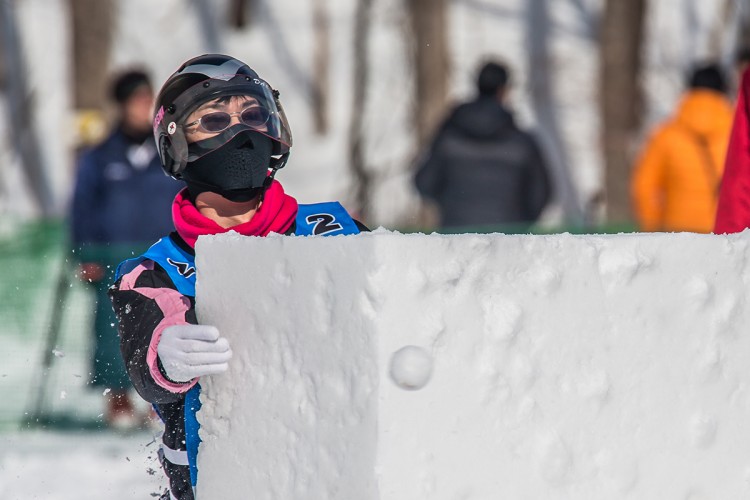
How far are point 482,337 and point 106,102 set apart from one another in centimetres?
1054

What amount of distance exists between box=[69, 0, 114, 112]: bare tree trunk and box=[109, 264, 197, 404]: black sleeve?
968cm

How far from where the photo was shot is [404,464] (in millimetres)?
2375

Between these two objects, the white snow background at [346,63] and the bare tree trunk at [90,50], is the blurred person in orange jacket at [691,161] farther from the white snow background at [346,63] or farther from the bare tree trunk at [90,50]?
the white snow background at [346,63]

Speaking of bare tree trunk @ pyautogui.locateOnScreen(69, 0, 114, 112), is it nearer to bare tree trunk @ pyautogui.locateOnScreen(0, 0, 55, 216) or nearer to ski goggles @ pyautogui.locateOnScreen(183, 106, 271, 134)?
bare tree trunk @ pyautogui.locateOnScreen(0, 0, 55, 216)

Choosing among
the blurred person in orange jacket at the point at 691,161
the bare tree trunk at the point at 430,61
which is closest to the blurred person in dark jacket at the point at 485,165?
the blurred person in orange jacket at the point at 691,161

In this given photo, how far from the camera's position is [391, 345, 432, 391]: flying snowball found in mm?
2367

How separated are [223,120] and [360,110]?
15.4m

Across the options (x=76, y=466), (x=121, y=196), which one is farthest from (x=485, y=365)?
(x=121, y=196)

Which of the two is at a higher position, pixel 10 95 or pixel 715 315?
pixel 10 95

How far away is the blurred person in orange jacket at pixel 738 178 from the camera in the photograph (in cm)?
370

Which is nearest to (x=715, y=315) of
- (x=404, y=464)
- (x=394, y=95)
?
(x=404, y=464)

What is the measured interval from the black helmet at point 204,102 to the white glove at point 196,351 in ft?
2.01

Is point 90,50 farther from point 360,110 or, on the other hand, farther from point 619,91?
point 360,110

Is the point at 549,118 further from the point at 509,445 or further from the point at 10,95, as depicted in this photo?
the point at 509,445
